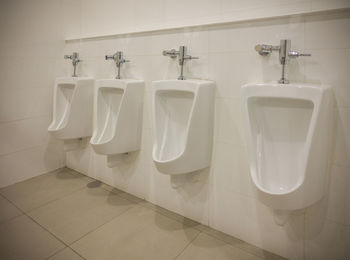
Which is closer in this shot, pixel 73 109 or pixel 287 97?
pixel 287 97

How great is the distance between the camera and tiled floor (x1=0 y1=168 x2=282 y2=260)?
1.40 meters

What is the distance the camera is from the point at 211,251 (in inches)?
55.6

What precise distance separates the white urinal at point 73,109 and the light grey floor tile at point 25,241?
2.44 ft

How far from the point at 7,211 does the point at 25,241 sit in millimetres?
466

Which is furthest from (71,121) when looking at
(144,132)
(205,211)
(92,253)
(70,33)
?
(205,211)

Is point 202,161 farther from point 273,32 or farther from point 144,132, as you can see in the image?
point 273,32

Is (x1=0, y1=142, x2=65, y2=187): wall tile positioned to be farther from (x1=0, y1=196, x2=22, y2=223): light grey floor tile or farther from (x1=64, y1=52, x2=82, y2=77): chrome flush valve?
(x1=64, y1=52, x2=82, y2=77): chrome flush valve

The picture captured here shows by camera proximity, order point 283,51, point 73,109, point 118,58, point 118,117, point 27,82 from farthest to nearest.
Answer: point 27,82 → point 73,109 → point 118,58 → point 118,117 → point 283,51

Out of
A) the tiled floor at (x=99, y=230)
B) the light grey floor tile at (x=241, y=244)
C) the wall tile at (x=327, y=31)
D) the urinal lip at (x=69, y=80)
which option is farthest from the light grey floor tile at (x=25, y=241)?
the wall tile at (x=327, y=31)

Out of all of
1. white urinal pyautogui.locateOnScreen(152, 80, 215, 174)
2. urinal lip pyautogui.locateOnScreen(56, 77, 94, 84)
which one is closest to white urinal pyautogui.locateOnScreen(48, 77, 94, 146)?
urinal lip pyautogui.locateOnScreen(56, 77, 94, 84)

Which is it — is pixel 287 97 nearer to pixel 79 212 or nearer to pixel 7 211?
pixel 79 212

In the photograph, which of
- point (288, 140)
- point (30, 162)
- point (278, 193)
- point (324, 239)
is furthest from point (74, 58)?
point (324, 239)

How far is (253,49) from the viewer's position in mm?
1331

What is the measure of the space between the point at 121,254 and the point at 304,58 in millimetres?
1380
